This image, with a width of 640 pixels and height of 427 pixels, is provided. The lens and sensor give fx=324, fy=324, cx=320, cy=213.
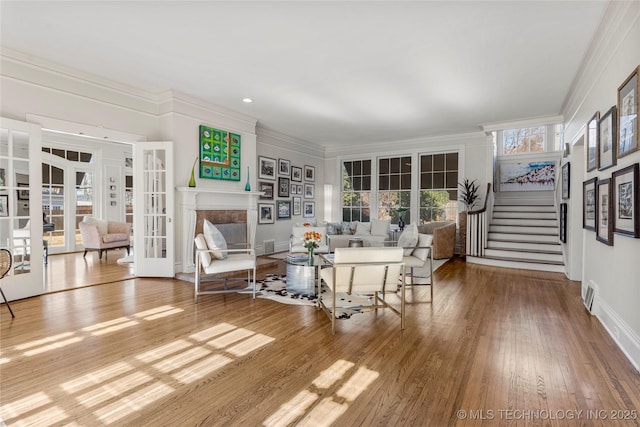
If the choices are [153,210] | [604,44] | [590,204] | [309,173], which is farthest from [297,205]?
[604,44]

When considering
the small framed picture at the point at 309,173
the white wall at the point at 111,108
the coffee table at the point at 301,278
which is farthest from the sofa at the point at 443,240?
the white wall at the point at 111,108

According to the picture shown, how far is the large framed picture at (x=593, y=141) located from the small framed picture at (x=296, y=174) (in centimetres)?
617

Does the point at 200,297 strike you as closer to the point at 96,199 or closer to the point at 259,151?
the point at 259,151

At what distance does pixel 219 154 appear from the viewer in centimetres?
597

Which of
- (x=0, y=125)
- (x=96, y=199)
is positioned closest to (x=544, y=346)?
(x=0, y=125)

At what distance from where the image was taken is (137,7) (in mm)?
2979

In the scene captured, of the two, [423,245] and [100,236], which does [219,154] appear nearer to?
[100,236]

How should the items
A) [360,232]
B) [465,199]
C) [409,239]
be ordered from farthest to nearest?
1. [360,232]
2. [465,199]
3. [409,239]

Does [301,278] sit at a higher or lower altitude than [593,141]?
lower

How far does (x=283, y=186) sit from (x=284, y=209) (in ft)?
1.96

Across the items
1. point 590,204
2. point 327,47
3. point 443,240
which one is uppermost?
point 327,47

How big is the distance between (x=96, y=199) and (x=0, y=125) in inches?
204

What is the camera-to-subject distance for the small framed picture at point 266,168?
298 inches

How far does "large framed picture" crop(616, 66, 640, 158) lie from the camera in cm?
236
